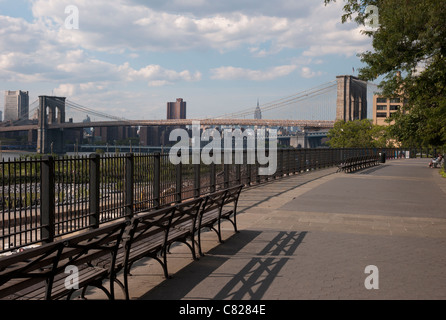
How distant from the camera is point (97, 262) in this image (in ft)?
17.8

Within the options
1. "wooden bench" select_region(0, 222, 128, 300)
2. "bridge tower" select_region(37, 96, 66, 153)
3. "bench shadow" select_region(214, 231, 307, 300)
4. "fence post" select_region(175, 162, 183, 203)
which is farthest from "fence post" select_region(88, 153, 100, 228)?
"bridge tower" select_region(37, 96, 66, 153)

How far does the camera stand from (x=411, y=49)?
1600cm

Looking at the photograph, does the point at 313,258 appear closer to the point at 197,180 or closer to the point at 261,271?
the point at 261,271

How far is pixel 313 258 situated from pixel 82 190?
3702mm

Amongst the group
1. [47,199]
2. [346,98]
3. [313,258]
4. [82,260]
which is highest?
[346,98]

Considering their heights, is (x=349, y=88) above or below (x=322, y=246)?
above

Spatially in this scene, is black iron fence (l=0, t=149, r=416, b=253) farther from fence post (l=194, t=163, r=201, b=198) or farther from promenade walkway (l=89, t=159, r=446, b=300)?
promenade walkway (l=89, t=159, r=446, b=300)

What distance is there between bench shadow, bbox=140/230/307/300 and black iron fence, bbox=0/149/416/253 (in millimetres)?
1984

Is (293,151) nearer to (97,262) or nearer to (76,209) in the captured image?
(76,209)

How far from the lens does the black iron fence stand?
6741 mm

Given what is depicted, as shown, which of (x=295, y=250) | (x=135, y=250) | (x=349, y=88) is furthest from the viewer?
(x=349, y=88)

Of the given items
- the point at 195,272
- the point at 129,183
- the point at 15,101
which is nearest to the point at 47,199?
the point at 195,272
